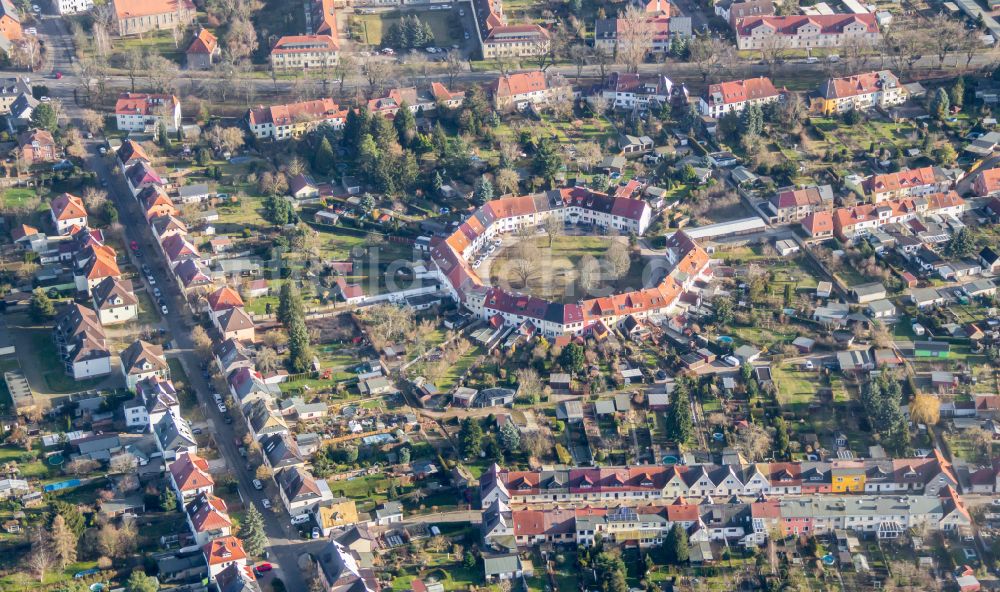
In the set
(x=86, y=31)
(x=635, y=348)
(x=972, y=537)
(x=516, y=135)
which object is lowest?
(x=972, y=537)

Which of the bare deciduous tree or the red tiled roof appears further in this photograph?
the red tiled roof

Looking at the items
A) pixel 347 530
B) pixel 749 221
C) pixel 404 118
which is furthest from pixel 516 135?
pixel 347 530

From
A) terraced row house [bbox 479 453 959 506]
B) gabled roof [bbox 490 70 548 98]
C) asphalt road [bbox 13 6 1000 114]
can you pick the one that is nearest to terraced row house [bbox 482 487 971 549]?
terraced row house [bbox 479 453 959 506]

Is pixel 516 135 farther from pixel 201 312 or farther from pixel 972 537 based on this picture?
pixel 972 537

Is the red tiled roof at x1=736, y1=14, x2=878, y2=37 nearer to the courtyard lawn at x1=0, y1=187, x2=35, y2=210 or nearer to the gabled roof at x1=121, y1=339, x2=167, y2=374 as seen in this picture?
the courtyard lawn at x1=0, y1=187, x2=35, y2=210

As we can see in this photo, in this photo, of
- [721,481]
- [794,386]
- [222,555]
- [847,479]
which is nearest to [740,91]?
[794,386]

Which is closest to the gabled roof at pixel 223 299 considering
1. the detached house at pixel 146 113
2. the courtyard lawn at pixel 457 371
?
the courtyard lawn at pixel 457 371
